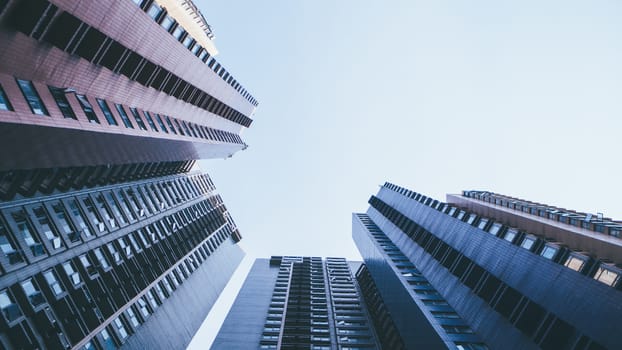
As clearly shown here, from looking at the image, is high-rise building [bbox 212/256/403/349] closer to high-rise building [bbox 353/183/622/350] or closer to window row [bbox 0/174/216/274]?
high-rise building [bbox 353/183/622/350]

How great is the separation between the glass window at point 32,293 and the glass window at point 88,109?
13.6 m

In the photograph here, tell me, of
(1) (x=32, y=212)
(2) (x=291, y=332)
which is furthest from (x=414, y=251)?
(1) (x=32, y=212)

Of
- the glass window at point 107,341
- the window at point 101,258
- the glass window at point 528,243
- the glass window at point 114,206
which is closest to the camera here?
the glass window at point 528,243

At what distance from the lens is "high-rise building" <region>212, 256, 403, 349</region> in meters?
60.8

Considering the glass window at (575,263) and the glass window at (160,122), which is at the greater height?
the glass window at (575,263)

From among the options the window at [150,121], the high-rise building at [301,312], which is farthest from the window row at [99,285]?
the high-rise building at [301,312]

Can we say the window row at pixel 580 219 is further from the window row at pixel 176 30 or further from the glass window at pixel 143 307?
the glass window at pixel 143 307

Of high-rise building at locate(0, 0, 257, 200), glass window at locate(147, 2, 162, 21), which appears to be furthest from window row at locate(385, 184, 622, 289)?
glass window at locate(147, 2, 162, 21)

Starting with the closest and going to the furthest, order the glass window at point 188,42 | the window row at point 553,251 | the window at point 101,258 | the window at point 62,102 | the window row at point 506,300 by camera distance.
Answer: the window row at point 553,251
the window at point 62,102
the window row at point 506,300
the window at point 101,258
the glass window at point 188,42

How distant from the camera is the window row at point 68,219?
29.0 metres

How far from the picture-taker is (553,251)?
31.1 metres

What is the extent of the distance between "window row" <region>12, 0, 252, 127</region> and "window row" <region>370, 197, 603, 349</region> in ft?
130

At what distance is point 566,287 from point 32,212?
44.3 meters

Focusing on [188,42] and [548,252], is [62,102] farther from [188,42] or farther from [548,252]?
[548,252]
